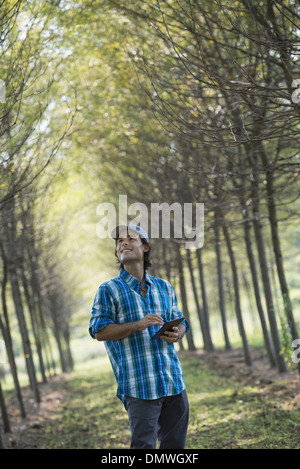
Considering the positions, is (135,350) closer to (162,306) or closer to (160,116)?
(162,306)

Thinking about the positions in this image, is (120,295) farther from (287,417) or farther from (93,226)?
(93,226)

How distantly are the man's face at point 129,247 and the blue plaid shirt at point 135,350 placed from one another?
7.8 inches

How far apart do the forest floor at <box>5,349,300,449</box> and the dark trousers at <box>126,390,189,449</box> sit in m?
2.30

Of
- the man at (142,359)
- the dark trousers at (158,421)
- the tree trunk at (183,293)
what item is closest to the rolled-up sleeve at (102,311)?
the man at (142,359)

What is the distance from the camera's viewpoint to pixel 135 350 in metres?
3.46

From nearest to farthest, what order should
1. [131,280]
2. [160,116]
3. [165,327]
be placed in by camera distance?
1. [165,327]
2. [131,280]
3. [160,116]

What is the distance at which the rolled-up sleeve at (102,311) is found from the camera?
3.40m

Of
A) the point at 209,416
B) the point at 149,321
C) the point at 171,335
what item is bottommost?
the point at 209,416

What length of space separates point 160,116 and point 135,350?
23.1 ft

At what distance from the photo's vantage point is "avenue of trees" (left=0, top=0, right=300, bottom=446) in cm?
504

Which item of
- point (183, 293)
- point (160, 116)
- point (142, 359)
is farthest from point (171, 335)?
point (183, 293)
